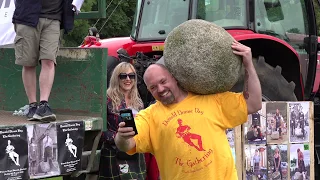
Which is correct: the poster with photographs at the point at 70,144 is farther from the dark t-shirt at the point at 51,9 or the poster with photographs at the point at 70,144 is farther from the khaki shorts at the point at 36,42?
the dark t-shirt at the point at 51,9

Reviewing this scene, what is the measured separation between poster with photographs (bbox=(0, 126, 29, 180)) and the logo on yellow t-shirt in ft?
3.33

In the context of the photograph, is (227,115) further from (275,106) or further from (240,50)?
(275,106)

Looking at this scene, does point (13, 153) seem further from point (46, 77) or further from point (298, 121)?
point (298, 121)

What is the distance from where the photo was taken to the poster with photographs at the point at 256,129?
259 inches

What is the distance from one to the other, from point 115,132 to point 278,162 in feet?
6.22

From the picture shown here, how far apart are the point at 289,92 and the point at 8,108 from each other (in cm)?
301

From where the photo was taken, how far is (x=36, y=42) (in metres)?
5.14

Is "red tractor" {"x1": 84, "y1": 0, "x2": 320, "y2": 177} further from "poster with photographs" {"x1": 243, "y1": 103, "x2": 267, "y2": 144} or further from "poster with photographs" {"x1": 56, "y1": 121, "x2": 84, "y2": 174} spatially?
"poster with photographs" {"x1": 56, "y1": 121, "x2": 84, "y2": 174}

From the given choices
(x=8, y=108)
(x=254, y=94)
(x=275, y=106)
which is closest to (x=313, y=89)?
(x=275, y=106)

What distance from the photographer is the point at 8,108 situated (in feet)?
18.9

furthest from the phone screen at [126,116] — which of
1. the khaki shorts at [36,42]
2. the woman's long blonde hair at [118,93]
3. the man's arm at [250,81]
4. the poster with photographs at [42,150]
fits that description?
the woman's long blonde hair at [118,93]

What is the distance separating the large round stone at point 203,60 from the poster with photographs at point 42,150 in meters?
0.99

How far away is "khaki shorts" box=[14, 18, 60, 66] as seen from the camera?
509 centimetres

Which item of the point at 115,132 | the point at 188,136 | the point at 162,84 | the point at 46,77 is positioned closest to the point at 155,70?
the point at 162,84
